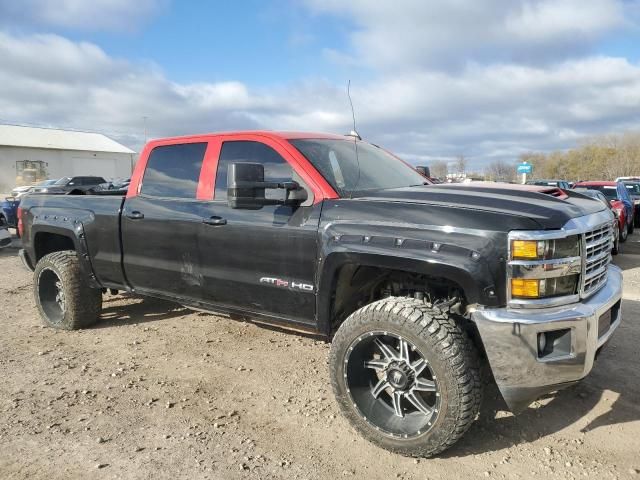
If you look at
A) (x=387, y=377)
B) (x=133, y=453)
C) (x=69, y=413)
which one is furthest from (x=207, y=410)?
(x=387, y=377)

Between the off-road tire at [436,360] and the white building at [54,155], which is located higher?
the white building at [54,155]

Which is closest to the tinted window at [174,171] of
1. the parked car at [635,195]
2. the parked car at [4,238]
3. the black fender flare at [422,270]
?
the black fender flare at [422,270]

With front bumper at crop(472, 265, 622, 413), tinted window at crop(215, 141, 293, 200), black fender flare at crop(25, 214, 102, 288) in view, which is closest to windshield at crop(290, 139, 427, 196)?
tinted window at crop(215, 141, 293, 200)

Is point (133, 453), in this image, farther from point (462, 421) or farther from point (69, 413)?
point (462, 421)

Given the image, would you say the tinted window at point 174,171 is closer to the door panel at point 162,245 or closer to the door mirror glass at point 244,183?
the door panel at point 162,245

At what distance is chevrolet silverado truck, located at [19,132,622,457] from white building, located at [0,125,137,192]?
43083 millimetres

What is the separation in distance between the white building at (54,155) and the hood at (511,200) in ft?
146

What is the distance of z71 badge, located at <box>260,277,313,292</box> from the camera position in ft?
10.8

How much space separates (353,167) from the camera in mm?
3754

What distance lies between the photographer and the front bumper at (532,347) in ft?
8.28

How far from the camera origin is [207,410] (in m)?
3.45

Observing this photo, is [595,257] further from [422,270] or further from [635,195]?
[635,195]

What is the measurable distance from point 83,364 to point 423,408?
9.66 feet

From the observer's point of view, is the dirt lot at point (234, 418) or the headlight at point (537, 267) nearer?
the headlight at point (537, 267)
